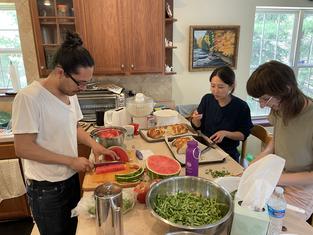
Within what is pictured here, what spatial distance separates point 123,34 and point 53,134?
1.59 meters

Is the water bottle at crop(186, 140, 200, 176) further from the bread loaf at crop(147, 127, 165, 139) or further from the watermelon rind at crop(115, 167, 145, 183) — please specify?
the bread loaf at crop(147, 127, 165, 139)

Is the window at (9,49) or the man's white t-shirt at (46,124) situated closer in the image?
the man's white t-shirt at (46,124)

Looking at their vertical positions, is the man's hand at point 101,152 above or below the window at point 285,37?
below

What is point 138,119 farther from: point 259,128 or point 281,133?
point 281,133

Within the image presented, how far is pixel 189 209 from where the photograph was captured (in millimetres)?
958

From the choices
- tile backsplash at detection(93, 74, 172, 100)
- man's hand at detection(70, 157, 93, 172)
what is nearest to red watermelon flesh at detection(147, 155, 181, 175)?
man's hand at detection(70, 157, 93, 172)

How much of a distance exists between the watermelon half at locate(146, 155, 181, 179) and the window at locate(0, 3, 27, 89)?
2.09 meters

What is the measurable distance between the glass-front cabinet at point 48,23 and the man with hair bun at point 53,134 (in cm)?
130

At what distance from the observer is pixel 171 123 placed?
6.94 ft

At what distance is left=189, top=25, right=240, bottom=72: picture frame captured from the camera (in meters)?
2.99

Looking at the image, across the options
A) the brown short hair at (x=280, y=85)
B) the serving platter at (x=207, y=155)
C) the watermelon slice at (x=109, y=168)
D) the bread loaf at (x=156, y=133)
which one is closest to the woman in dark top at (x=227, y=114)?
the serving platter at (x=207, y=155)

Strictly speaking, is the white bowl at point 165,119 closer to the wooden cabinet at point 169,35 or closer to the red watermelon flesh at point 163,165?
the red watermelon flesh at point 163,165

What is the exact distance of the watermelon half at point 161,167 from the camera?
49.9 inches

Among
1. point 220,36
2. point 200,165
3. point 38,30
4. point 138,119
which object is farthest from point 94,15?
point 200,165
